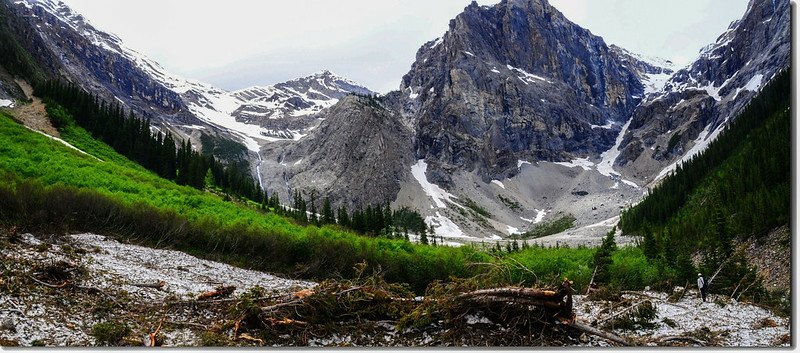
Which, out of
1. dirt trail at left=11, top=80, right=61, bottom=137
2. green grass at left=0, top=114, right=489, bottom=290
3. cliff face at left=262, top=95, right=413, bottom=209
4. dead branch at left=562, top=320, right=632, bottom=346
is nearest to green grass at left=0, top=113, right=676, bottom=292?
green grass at left=0, top=114, right=489, bottom=290

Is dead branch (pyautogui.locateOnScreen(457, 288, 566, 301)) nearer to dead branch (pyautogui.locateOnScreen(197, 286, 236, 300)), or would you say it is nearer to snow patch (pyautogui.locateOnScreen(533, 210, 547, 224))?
dead branch (pyautogui.locateOnScreen(197, 286, 236, 300))

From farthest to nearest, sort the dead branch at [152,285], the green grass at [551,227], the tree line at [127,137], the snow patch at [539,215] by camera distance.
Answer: the snow patch at [539,215]
the green grass at [551,227]
the tree line at [127,137]
the dead branch at [152,285]

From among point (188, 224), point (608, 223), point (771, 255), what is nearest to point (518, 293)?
point (771, 255)

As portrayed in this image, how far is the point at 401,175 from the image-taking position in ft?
602

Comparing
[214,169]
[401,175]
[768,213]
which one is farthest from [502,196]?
[768,213]

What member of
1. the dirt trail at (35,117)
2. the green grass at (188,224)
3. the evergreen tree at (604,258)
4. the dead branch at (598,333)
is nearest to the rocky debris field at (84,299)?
the green grass at (188,224)

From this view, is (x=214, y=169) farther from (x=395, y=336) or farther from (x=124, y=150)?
(x=395, y=336)

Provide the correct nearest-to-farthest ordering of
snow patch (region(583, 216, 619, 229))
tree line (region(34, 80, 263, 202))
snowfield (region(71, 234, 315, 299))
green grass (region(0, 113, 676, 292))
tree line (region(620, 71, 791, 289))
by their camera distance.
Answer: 1. snowfield (region(71, 234, 315, 299))
2. tree line (region(620, 71, 791, 289))
3. green grass (region(0, 113, 676, 292))
4. tree line (region(34, 80, 263, 202))
5. snow patch (region(583, 216, 619, 229))

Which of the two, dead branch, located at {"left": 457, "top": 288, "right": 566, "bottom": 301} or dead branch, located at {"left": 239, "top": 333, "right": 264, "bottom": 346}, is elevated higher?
dead branch, located at {"left": 457, "top": 288, "right": 566, "bottom": 301}

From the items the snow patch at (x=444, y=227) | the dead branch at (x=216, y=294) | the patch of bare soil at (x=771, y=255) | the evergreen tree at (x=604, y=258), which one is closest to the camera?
the dead branch at (x=216, y=294)

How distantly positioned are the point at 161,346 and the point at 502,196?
186276 mm

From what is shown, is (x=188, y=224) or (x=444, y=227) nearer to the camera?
(x=188, y=224)

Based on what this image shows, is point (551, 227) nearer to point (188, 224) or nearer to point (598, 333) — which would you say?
point (188, 224)

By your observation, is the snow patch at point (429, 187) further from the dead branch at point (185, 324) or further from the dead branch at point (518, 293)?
the dead branch at point (518, 293)
